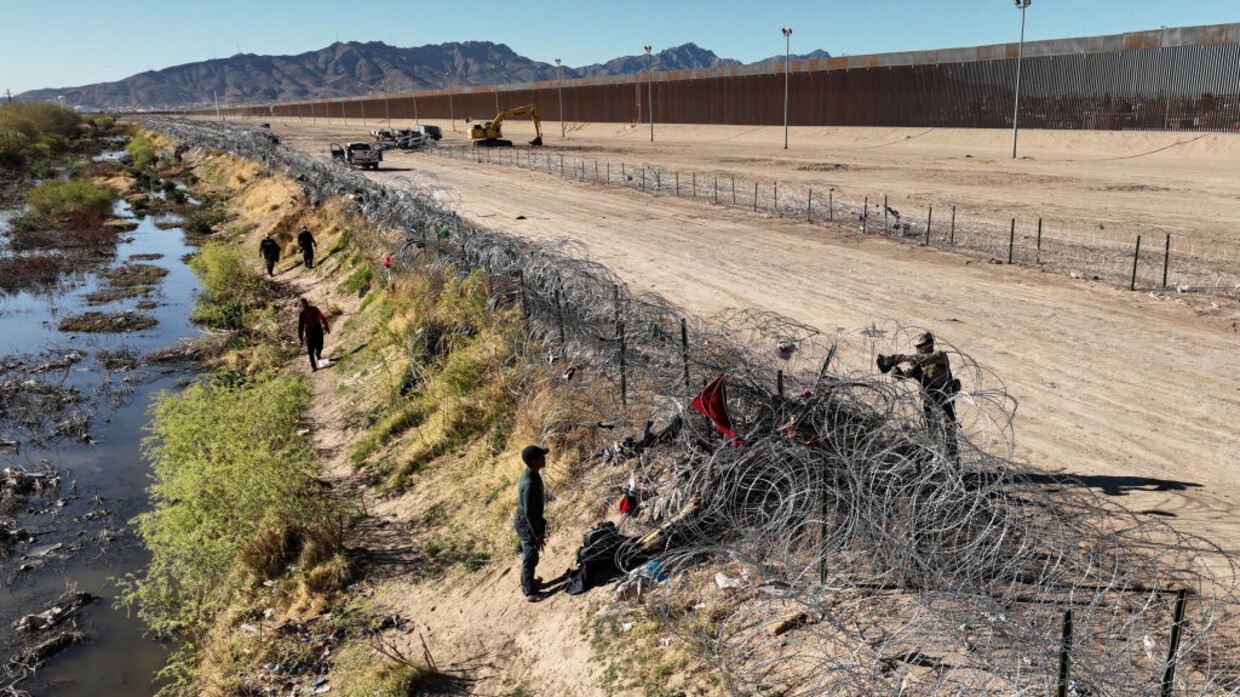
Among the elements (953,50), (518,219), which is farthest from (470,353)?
(953,50)

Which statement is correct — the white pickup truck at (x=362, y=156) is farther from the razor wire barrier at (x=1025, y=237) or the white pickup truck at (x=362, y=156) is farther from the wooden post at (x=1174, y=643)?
the wooden post at (x=1174, y=643)

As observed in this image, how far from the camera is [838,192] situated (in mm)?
32406

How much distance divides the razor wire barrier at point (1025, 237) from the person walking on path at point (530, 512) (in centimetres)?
1448

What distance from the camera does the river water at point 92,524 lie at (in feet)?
32.9

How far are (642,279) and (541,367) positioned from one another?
875 cm

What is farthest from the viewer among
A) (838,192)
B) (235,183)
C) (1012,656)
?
(235,183)

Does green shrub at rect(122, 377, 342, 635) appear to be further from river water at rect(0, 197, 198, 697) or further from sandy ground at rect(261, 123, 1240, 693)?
sandy ground at rect(261, 123, 1240, 693)

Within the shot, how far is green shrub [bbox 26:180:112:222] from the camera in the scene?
43.0 meters

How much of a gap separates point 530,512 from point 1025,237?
64.3 ft

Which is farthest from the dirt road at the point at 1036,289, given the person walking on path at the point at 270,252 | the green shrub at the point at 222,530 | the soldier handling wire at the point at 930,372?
the green shrub at the point at 222,530

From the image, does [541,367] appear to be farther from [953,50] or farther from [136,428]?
[953,50]

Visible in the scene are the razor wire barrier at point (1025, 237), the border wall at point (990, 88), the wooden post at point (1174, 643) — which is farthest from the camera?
the border wall at point (990, 88)

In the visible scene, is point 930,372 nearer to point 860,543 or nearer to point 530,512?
point 860,543

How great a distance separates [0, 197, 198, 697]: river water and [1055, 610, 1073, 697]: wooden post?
9.79 meters
